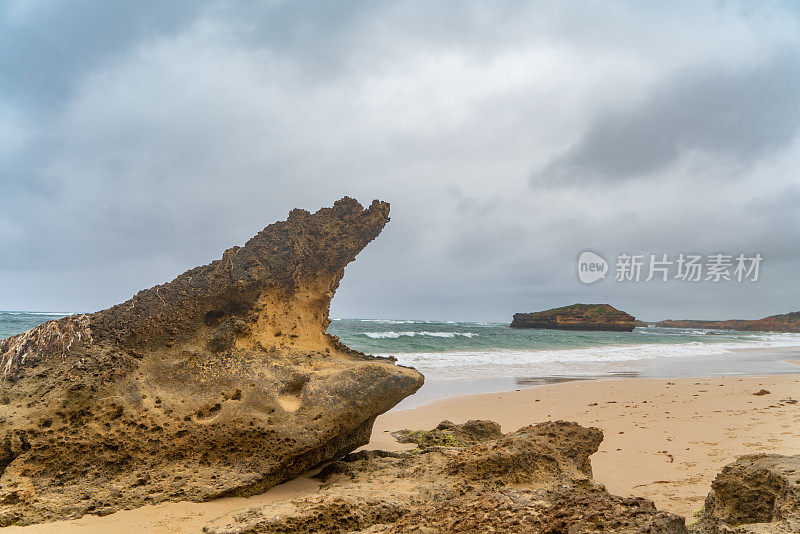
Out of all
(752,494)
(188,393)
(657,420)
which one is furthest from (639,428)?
(188,393)

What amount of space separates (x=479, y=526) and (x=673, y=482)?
311cm

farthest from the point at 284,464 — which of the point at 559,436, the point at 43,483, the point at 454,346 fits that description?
the point at 454,346

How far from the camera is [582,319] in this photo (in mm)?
71250

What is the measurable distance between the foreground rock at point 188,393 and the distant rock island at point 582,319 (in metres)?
70.5

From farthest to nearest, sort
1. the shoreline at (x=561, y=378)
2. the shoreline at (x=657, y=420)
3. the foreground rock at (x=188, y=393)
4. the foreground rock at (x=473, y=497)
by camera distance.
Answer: the shoreline at (x=561, y=378) → the shoreline at (x=657, y=420) → the foreground rock at (x=188, y=393) → the foreground rock at (x=473, y=497)

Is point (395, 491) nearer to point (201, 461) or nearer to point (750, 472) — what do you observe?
point (201, 461)

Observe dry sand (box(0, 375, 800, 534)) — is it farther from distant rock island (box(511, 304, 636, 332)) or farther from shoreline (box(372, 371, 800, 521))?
distant rock island (box(511, 304, 636, 332))

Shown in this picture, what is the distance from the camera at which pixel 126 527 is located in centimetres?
294

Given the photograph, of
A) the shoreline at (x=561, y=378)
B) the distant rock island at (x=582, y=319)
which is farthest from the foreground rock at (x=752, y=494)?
the distant rock island at (x=582, y=319)

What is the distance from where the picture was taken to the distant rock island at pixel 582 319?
67.8 meters

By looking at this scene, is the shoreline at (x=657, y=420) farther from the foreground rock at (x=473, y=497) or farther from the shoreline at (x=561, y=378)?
the foreground rock at (x=473, y=497)

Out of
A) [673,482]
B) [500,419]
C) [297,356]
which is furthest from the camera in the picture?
[500,419]

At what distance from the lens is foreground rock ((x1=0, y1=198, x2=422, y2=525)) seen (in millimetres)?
3322

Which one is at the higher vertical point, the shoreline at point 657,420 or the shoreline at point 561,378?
the shoreline at point 657,420
